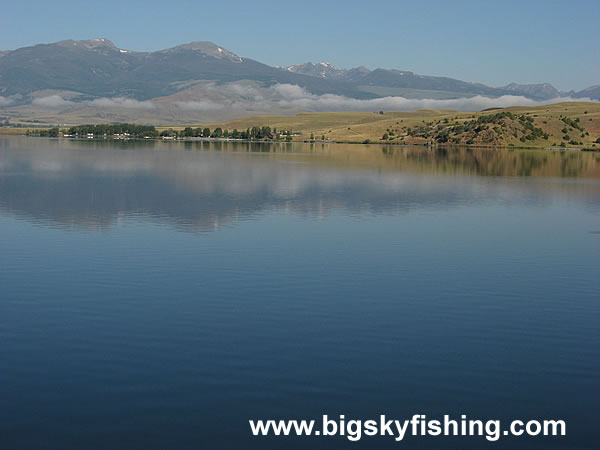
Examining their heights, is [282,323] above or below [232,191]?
below

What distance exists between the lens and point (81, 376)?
886 inches

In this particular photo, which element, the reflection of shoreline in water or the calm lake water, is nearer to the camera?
the calm lake water

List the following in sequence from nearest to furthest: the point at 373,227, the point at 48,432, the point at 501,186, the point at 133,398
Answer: the point at 48,432 < the point at 133,398 < the point at 373,227 < the point at 501,186

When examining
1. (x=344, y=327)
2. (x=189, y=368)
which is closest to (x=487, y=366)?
(x=344, y=327)

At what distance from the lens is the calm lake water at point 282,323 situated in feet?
66.5

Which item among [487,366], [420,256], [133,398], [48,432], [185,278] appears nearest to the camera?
[48,432]

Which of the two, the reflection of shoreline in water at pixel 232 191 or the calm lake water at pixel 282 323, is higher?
the reflection of shoreline in water at pixel 232 191

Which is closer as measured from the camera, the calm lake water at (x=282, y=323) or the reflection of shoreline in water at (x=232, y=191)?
the calm lake water at (x=282, y=323)

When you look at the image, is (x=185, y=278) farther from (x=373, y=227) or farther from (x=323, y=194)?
(x=323, y=194)

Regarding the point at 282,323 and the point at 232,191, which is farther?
the point at 232,191

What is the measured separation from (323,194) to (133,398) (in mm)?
61356

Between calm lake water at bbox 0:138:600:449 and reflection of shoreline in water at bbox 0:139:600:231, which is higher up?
reflection of shoreline in water at bbox 0:139:600:231

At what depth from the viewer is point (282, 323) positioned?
28703 mm

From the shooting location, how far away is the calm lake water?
2028 cm
